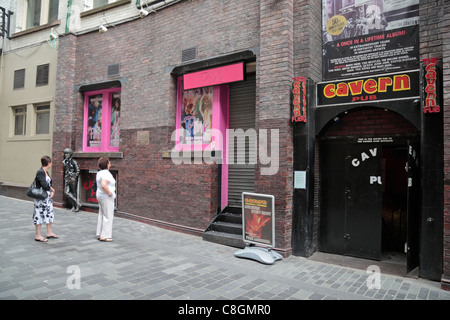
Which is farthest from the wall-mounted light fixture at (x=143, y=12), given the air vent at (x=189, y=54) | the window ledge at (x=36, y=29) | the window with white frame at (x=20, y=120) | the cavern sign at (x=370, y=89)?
the window with white frame at (x=20, y=120)

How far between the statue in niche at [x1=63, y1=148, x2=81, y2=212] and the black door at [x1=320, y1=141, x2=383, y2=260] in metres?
7.84

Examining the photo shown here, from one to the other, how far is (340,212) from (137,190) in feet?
18.3

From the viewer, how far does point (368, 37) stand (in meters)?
6.25

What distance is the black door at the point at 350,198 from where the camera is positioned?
636 centimetres

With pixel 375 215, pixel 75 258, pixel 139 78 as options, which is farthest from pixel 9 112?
pixel 375 215

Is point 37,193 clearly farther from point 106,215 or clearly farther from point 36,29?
point 36,29

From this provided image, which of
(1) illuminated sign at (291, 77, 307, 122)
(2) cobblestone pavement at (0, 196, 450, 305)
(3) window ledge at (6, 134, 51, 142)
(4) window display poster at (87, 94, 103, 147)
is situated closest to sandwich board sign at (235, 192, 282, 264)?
(2) cobblestone pavement at (0, 196, 450, 305)

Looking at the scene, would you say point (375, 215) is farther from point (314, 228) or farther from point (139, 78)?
point (139, 78)

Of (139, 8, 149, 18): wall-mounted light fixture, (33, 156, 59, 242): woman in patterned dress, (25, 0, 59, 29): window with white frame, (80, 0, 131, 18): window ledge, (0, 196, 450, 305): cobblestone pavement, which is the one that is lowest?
(0, 196, 450, 305): cobblestone pavement

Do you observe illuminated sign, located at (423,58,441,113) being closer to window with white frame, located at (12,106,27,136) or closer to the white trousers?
the white trousers

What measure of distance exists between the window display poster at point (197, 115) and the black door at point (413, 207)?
15.1 feet

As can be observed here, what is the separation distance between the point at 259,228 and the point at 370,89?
10.9 feet

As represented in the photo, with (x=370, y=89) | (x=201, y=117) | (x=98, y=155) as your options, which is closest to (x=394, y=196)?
(x=370, y=89)

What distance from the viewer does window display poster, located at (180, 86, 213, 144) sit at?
8413 mm
